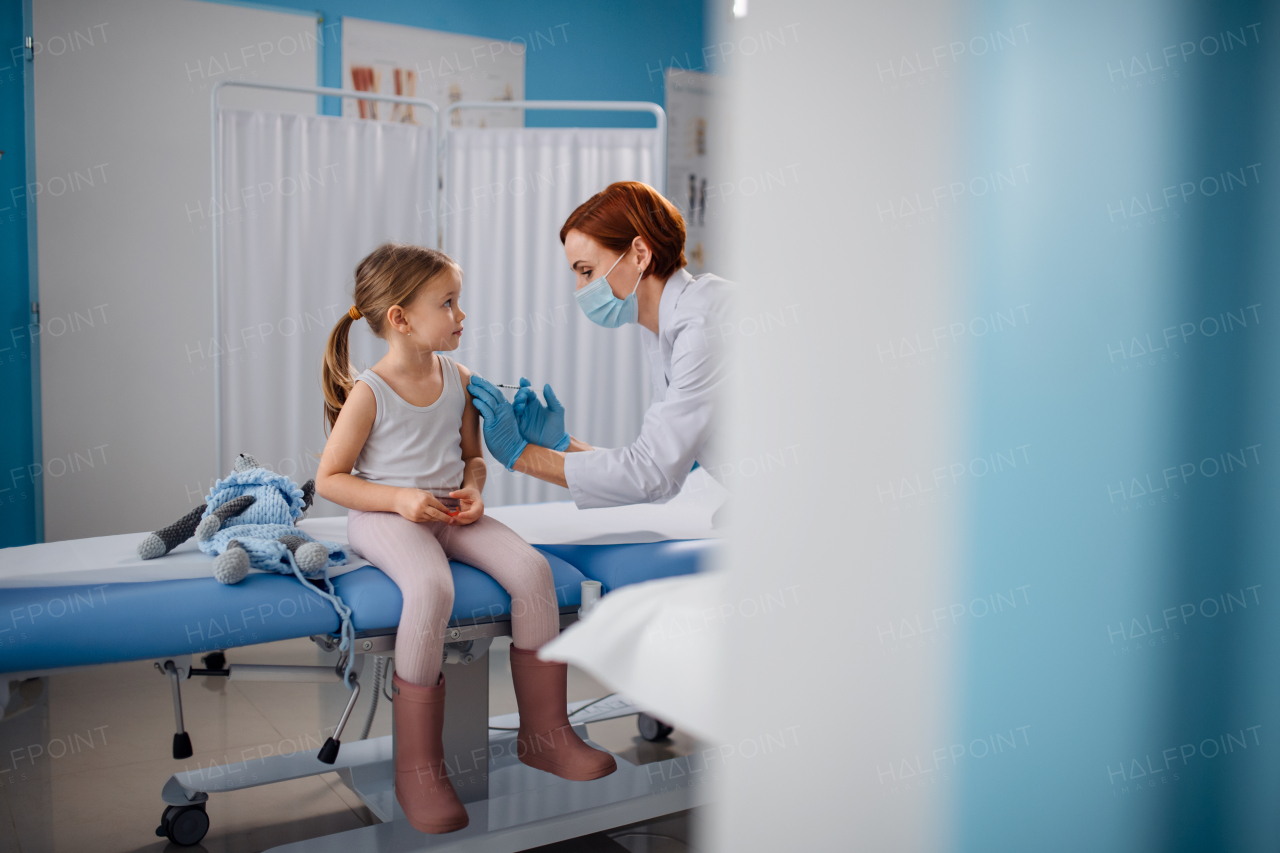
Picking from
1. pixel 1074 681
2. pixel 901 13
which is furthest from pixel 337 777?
pixel 901 13

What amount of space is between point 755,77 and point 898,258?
0.43 ft

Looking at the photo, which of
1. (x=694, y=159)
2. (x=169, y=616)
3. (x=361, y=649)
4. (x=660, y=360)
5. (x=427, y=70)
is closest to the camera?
(x=169, y=616)

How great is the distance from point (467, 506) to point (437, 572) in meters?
0.25

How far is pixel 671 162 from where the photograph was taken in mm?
3768

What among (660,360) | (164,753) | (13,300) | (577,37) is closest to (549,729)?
(660,360)

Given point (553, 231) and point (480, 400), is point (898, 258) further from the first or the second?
point (553, 231)

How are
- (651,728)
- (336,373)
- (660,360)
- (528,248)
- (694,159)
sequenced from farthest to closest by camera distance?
(694,159)
(528,248)
(651,728)
(660,360)
(336,373)

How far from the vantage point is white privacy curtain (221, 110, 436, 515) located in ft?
7.79

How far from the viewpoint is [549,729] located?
4.79ft

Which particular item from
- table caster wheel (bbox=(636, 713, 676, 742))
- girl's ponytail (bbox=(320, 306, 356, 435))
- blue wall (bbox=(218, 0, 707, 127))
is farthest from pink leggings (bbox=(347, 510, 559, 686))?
blue wall (bbox=(218, 0, 707, 127))

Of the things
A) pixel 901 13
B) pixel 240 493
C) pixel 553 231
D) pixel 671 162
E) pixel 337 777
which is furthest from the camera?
pixel 671 162

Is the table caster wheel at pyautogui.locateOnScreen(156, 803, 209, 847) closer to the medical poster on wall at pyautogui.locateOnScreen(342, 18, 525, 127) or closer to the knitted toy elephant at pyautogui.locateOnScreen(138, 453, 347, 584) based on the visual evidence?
the knitted toy elephant at pyautogui.locateOnScreen(138, 453, 347, 584)

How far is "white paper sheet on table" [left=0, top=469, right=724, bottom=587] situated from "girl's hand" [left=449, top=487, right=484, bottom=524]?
0.44ft

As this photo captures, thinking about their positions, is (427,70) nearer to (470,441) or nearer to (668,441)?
(470,441)
